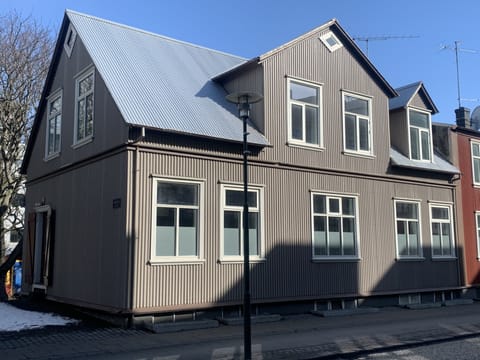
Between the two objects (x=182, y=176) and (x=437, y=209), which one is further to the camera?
(x=437, y=209)

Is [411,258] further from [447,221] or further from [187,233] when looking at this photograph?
[187,233]

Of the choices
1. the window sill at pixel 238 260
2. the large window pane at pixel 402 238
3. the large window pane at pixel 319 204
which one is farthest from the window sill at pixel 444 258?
the window sill at pixel 238 260

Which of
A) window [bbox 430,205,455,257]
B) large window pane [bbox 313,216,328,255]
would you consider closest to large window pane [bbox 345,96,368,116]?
large window pane [bbox 313,216,328,255]

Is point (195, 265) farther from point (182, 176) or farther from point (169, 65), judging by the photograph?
point (169, 65)

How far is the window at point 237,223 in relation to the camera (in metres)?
14.5

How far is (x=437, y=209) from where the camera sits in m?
20.5

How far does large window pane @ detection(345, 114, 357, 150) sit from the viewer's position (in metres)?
17.8

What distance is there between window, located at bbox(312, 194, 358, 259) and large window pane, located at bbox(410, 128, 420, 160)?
3.96m

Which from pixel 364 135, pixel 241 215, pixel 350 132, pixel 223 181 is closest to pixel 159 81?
pixel 223 181

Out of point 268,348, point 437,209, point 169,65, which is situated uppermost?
point 169,65

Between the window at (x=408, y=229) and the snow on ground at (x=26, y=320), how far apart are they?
11048 mm

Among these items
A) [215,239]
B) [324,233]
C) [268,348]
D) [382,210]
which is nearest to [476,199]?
[382,210]

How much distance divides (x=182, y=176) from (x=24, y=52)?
1538 centimetres

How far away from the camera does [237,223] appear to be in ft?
48.3
